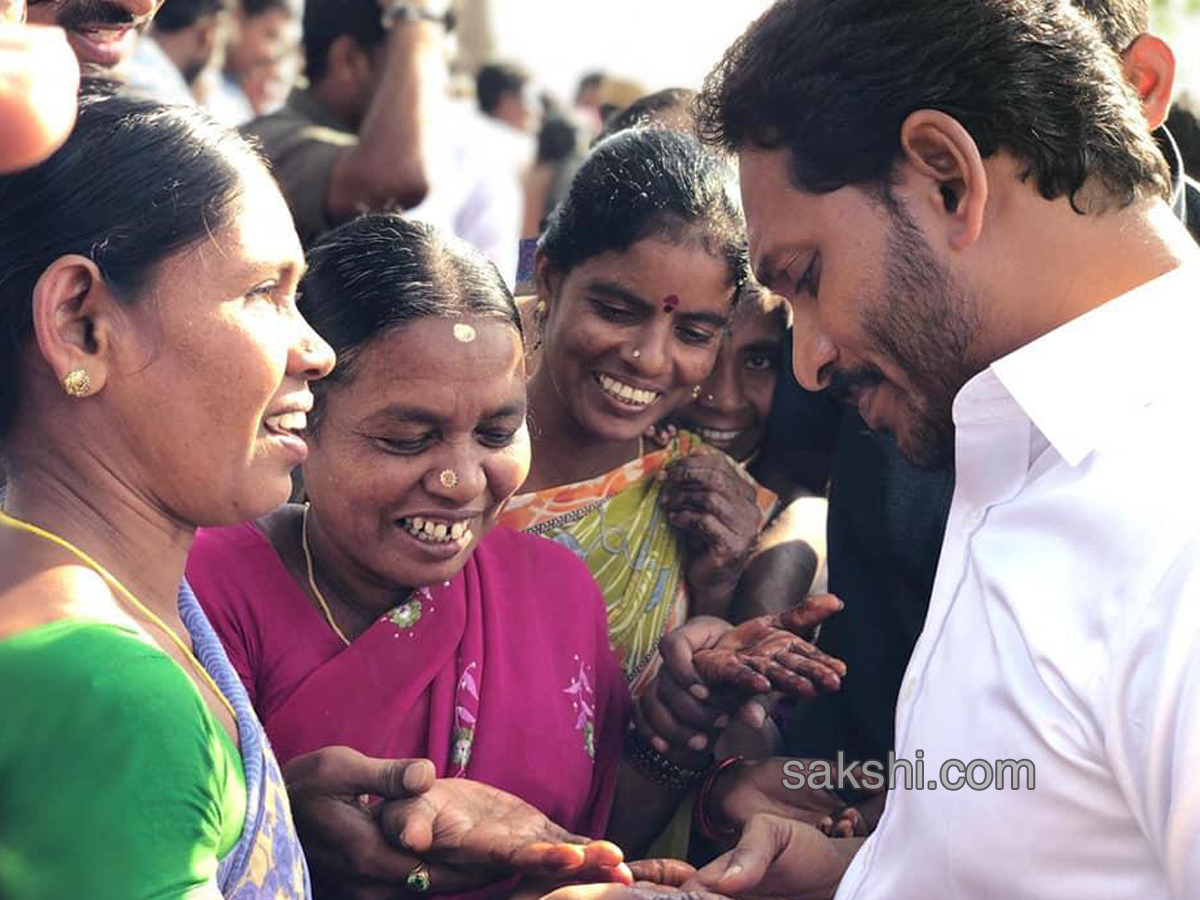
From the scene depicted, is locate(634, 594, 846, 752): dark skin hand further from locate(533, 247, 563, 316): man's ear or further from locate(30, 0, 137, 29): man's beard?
locate(30, 0, 137, 29): man's beard

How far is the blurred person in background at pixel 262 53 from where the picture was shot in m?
9.34

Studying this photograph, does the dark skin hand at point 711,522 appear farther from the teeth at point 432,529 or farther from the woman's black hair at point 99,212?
the woman's black hair at point 99,212

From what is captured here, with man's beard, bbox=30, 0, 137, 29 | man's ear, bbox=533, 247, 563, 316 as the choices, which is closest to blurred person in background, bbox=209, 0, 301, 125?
Answer: man's ear, bbox=533, 247, 563, 316

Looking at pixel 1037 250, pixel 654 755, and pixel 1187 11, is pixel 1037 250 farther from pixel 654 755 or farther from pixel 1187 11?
pixel 1187 11

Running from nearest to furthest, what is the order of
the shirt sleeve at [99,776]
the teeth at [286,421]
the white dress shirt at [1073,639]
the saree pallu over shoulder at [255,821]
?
the shirt sleeve at [99,776], the white dress shirt at [1073,639], the saree pallu over shoulder at [255,821], the teeth at [286,421]

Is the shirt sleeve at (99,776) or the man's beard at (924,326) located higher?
the man's beard at (924,326)

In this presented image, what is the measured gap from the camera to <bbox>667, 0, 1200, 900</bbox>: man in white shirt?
1833mm

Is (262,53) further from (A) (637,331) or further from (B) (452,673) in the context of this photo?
(B) (452,673)

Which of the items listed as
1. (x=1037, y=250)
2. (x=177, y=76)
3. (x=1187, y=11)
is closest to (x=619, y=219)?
(x=1037, y=250)

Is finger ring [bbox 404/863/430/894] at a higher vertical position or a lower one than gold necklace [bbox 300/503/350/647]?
lower

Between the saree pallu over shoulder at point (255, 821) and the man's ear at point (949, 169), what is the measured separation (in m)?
1.17

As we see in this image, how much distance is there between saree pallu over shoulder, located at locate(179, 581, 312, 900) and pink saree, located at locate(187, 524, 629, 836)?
0.41 metres

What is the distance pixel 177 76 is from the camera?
6137 mm

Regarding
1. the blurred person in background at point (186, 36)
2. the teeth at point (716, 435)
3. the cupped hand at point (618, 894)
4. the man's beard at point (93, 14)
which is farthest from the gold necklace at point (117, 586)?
the blurred person in background at point (186, 36)
